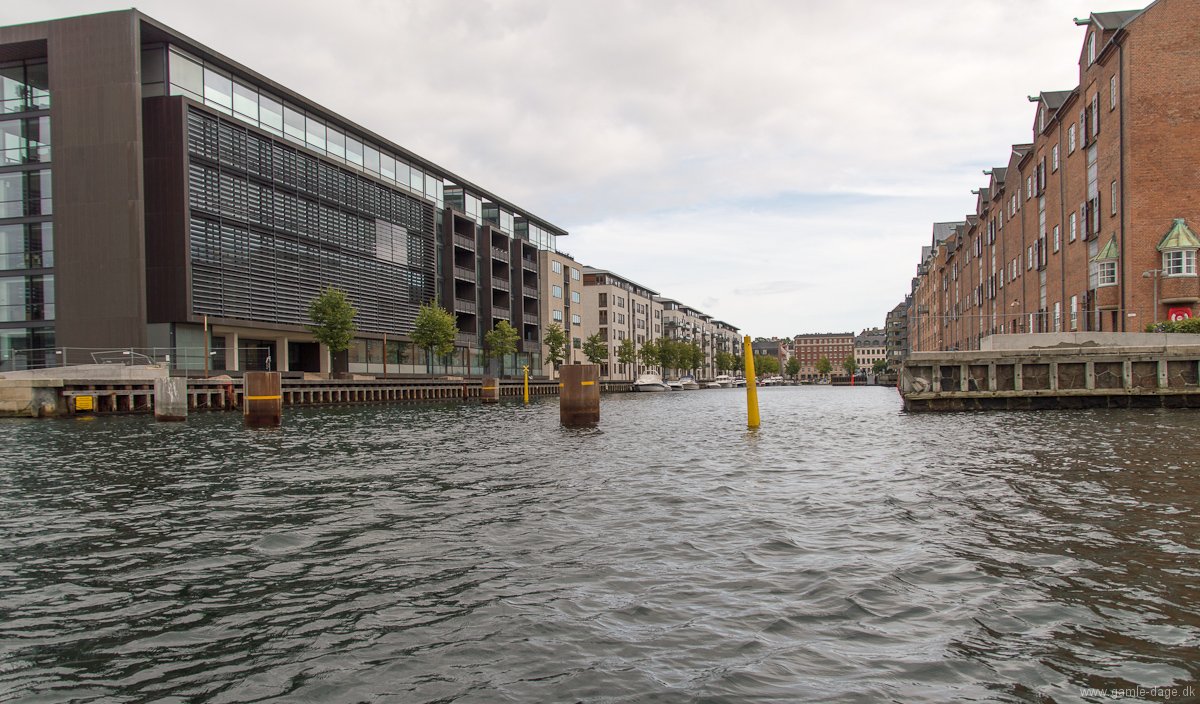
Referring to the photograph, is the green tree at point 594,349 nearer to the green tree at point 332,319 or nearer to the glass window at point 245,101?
the green tree at point 332,319

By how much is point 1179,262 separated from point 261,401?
42.1m

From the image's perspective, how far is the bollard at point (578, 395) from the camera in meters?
30.4

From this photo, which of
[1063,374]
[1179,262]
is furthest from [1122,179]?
[1063,374]

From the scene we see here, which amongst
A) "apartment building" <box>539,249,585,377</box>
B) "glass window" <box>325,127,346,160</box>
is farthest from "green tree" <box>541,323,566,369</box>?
"glass window" <box>325,127,346,160</box>

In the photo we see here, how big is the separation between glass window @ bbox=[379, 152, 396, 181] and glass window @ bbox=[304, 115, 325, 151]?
8339 millimetres

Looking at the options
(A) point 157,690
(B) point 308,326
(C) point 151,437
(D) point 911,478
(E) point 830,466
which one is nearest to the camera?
(A) point 157,690

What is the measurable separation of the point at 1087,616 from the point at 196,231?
53.8 m

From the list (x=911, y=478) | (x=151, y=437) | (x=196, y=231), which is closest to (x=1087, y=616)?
(x=911, y=478)

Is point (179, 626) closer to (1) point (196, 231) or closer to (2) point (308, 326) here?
(1) point (196, 231)

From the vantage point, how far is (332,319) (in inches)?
2250

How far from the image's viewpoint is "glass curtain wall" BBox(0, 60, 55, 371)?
49531mm

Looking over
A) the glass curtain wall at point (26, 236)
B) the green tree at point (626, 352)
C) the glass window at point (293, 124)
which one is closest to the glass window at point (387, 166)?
the glass window at point (293, 124)

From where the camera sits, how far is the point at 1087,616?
6.04 m

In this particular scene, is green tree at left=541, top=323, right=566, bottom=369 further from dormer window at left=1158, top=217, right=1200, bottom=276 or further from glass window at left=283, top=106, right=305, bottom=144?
dormer window at left=1158, top=217, right=1200, bottom=276
